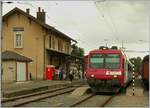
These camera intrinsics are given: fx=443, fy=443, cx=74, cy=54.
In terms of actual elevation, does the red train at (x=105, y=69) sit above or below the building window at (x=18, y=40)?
below

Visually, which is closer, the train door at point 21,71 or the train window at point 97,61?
the train window at point 97,61

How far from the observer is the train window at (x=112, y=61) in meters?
26.2

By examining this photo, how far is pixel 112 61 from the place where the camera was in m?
26.5

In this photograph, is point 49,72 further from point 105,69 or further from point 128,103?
point 128,103

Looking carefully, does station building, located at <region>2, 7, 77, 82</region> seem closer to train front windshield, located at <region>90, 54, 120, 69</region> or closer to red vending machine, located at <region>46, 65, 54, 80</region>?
red vending machine, located at <region>46, 65, 54, 80</region>

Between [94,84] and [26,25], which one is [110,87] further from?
[26,25]

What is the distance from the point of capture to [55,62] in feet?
190

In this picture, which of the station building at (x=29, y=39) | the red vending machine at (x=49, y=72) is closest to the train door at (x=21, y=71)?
the red vending machine at (x=49, y=72)

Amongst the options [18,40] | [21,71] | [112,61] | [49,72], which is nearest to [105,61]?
[112,61]

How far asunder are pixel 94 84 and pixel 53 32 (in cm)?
3022

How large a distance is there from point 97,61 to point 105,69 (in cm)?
90

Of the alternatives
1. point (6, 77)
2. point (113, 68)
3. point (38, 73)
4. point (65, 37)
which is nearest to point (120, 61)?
point (113, 68)

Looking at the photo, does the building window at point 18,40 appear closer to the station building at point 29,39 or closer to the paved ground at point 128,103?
the station building at point 29,39

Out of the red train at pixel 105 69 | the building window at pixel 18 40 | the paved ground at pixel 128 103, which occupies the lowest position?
the paved ground at pixel 128 103
